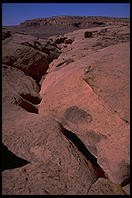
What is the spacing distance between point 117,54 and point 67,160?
263 centimetres

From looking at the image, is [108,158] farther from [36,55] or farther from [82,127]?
[36,55]

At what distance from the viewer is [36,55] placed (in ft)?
15.9

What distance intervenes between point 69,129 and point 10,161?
46.7 inches

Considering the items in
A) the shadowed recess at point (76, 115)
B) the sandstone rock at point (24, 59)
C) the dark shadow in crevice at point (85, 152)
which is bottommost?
the dark shadow in crevice at point (85, 152)

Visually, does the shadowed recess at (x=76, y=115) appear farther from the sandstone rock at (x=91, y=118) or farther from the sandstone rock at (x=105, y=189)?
the sandstone rock at (x=105, y=189)

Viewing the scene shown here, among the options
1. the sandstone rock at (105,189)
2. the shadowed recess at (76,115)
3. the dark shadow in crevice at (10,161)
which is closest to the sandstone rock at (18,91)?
the shadowed recess at (76,115)

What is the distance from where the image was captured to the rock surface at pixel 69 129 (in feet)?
5.96

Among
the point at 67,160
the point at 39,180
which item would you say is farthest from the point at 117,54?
the point at 39,180

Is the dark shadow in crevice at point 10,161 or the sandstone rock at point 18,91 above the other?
the sandstone rock at point 18,91

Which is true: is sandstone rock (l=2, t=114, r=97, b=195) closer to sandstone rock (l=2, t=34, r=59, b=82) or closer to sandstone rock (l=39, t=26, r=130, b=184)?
sandstone rock (l=39, t=26, r=130, b=184)

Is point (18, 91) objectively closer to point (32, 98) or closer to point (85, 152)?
point (32, 98)

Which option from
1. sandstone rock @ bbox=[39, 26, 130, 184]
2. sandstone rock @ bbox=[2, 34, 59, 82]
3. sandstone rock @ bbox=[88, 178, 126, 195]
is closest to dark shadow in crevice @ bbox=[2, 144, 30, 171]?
sandstone rock @ bbox=[88, 178, 126, 195]

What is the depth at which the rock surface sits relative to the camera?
182 centimetres

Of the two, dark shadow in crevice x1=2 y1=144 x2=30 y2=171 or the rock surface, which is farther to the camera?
dark shadow in crevice x1=2 y1=144 x2=30 y2=171
